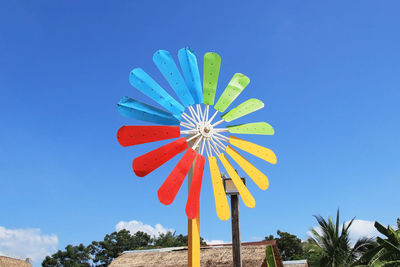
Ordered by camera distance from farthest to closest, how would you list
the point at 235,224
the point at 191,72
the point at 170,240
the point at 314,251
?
1. the point at 170,240
2. the point at 314,251
3. the point at 235,224
4. the point at 191,72

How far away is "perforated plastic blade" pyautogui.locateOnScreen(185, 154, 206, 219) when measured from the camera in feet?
18.9

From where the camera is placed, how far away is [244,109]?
685cm

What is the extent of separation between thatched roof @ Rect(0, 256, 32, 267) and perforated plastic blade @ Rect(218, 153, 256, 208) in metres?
16.9

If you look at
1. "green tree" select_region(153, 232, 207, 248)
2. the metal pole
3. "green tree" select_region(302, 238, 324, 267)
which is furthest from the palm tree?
"green tree" select_region(153, 232, 207, 248)

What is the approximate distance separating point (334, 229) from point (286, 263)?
125 inches

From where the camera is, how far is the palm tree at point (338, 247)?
59.4 feet

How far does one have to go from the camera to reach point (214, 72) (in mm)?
6477

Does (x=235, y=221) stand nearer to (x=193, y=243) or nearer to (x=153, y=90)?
(x=193, y=243)

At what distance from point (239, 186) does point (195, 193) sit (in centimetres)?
103

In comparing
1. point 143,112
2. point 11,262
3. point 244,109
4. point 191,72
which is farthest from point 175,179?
point 11,262

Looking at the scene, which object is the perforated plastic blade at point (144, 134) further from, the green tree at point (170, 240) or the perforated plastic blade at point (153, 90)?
the green tree at point (170, 240)

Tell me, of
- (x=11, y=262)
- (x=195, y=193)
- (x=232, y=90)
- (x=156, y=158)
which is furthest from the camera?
(x=11, y=262)

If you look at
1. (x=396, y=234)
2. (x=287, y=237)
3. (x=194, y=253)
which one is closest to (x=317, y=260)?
(x=396, y=234)

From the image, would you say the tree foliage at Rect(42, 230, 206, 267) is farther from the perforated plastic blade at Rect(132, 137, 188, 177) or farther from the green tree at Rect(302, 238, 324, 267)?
the perforated plastic blade at Rect(132, 137, 188, 177)
